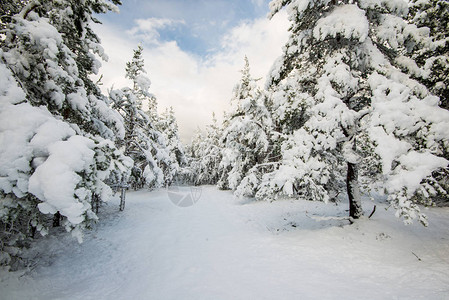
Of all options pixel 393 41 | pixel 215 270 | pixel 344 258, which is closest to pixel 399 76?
pixel 393 41

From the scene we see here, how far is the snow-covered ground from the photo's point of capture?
528 centimetres

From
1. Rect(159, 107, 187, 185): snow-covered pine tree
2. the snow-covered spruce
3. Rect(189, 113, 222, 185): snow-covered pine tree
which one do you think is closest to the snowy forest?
the snow-covered spruce

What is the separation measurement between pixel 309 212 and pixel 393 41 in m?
9.53

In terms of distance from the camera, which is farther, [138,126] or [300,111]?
[138,126]

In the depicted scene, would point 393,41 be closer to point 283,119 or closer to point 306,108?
point 306,108

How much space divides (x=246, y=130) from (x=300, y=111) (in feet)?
34.3

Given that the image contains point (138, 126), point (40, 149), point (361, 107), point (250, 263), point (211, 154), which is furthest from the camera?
point (211, 154)

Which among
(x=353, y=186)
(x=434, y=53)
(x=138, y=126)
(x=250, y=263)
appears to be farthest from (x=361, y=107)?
(x=138, y=126)

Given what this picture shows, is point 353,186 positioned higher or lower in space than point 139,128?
lower

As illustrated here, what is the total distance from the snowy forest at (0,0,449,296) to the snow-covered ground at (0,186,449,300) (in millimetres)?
963

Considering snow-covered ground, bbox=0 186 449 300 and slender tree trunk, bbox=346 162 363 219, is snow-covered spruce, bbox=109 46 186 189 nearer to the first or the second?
snow-covered ground, bbox=0 186 449 300

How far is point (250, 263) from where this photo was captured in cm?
710

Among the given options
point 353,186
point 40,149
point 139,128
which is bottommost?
point 353,186

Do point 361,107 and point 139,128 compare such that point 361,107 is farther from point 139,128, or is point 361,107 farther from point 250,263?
point 139,128
